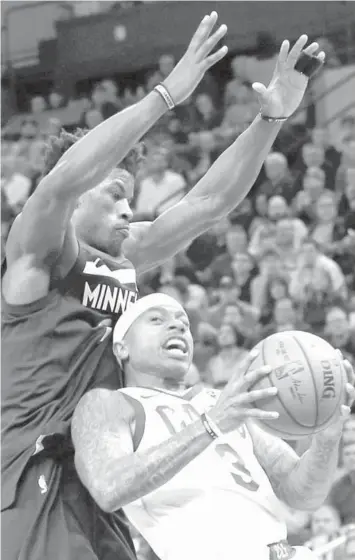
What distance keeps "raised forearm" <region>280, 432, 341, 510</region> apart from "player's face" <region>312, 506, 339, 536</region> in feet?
8.72

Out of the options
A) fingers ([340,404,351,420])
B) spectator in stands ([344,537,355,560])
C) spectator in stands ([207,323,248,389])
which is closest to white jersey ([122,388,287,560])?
fingers ([340,404,351,420])

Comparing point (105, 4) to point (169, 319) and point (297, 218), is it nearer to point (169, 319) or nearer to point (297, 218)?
point (297, 218)

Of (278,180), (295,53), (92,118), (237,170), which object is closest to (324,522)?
(237,170)

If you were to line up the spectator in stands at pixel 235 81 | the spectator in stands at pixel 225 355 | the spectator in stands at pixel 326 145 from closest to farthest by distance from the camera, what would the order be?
1. the spectator in stands at pixel 225 355
2. the spectator in stands at pixel 326 145
3. the spectator in stands at pixel 235 81

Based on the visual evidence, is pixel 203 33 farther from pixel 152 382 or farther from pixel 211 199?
pixel 152 382

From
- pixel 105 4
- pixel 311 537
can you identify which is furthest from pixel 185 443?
pixel 105 4

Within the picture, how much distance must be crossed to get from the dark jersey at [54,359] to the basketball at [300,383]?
32.7 inches

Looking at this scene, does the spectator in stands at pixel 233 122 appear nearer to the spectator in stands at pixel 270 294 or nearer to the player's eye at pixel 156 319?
the spectator in stands at pixel 270 294

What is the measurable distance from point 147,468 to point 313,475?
730 mm

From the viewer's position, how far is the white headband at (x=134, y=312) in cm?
414

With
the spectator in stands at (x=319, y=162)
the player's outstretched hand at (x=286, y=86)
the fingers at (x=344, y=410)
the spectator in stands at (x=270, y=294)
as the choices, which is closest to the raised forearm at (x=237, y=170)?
the player's outstretched hand at (x=286, y=86)

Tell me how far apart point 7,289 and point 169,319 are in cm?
60

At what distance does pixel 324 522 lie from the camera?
671cm

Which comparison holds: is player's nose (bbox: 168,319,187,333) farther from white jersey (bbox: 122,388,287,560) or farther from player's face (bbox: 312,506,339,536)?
player's face (bbox: 312,506,339,536)
